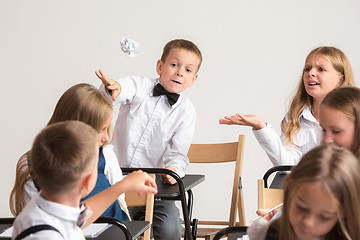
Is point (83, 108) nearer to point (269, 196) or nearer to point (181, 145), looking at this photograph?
point (269, 196)

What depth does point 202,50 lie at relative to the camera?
17.2 feet

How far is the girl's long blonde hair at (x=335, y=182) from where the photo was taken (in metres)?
1.40

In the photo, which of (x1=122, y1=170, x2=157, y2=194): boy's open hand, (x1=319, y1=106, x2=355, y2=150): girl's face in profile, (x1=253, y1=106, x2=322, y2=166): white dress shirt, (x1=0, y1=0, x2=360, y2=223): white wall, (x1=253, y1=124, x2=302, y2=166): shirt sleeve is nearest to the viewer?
(x1=122, y1=170, x2=157, y2=194): boy's open hand

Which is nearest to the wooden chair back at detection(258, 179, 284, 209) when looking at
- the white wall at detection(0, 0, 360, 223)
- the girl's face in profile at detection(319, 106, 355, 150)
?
the girl's face in profile at detection(319, 106, 355, 150)

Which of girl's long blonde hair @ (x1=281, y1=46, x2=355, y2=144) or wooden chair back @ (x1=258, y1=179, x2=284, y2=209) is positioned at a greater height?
girl's long blonde hair @ (x1=281, y1=46, x2=355, y2=144)

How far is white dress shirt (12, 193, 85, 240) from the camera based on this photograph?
158 centimetres

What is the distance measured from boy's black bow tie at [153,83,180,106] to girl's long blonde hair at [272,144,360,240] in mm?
2169

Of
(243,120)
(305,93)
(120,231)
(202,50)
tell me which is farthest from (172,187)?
(202,50)

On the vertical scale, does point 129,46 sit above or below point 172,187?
above

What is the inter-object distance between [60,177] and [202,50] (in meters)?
3.77

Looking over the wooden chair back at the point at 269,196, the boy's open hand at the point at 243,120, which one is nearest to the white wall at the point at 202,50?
the boy's open hand at the point at 243,120

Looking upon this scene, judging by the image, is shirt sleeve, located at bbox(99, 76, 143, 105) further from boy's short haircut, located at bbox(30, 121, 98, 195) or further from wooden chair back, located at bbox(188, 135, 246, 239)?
boy's short haircut, located at bbox(30, 121, 98, 195)

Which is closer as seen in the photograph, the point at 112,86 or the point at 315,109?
the point at 112,86

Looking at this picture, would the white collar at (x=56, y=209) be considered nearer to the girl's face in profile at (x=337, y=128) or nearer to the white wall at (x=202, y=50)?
the girl's face in profile at (x=337, y=128)
